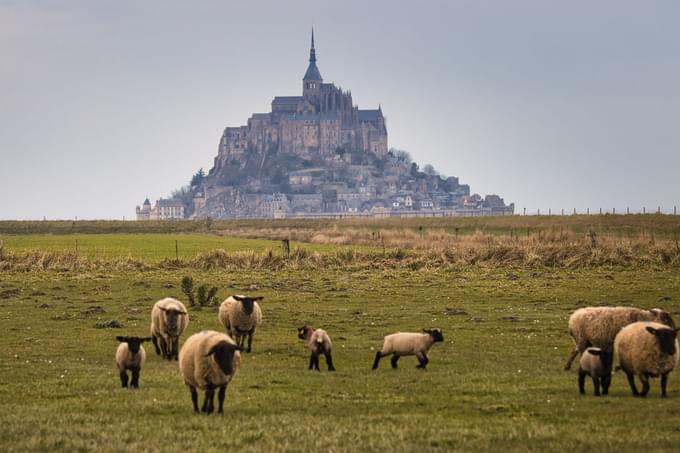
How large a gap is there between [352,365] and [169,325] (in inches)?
134

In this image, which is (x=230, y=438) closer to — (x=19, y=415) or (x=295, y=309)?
(x=19, y=415)

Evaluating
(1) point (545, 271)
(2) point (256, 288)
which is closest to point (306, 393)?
(2) point (256, 288)

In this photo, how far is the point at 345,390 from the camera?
14703 mm

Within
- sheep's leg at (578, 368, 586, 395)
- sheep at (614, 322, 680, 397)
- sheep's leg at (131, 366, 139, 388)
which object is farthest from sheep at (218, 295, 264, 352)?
sheep at (614, 322, 680, 397)

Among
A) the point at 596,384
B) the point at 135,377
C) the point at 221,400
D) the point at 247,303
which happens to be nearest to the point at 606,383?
the point at 596,384

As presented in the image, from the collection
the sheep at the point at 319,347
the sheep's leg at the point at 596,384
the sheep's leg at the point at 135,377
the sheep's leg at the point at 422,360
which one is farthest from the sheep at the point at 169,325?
the sheep's leg at the point at 596,384

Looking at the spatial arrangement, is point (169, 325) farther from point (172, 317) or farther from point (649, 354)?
point (649, 354)

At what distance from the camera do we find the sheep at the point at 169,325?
18156 mm

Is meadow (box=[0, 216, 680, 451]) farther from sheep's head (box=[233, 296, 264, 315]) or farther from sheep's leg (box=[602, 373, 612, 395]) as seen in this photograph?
sheep's head (box=[233, 296, 264, 315])

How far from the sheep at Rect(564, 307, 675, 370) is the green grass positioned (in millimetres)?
675

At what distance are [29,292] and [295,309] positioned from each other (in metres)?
10.0

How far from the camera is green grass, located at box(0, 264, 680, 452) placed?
11.4 m

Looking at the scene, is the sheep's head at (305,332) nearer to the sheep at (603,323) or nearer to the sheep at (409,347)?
the sheep at (409,347)

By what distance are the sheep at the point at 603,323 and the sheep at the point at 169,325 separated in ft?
22.5
